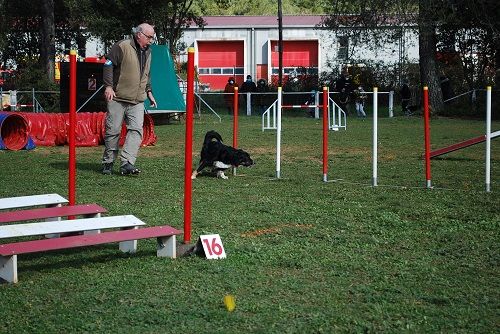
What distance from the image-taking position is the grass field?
16.7ft

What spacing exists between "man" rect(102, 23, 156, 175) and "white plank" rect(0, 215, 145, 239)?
207 inches

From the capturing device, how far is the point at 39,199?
7793mm

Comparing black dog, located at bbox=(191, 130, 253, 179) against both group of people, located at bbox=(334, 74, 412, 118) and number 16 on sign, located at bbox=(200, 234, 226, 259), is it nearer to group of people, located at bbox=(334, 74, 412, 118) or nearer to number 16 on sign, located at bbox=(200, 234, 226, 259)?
number 16 on sign, located at bbox=(200, 234, 226, 259)

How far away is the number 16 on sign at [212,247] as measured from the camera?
21.7 ft

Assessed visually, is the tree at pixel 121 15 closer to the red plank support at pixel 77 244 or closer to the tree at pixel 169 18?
the tree at pixel 169 18

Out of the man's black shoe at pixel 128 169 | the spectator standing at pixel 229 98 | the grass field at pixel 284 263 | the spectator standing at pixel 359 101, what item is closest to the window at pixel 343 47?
the spectator standing at pixel 229 98

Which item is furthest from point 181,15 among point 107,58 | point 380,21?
point 107,58

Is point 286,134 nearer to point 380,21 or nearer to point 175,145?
point 175,145

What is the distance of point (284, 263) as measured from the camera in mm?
6531

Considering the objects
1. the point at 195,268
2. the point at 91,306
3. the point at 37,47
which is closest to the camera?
the point at 91,306

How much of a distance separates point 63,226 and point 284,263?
5.22ft

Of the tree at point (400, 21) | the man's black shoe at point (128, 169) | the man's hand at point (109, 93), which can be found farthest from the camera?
the tree at point (400, 21)

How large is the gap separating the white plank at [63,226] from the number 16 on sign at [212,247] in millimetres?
614

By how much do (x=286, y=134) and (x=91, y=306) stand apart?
17.8 m
